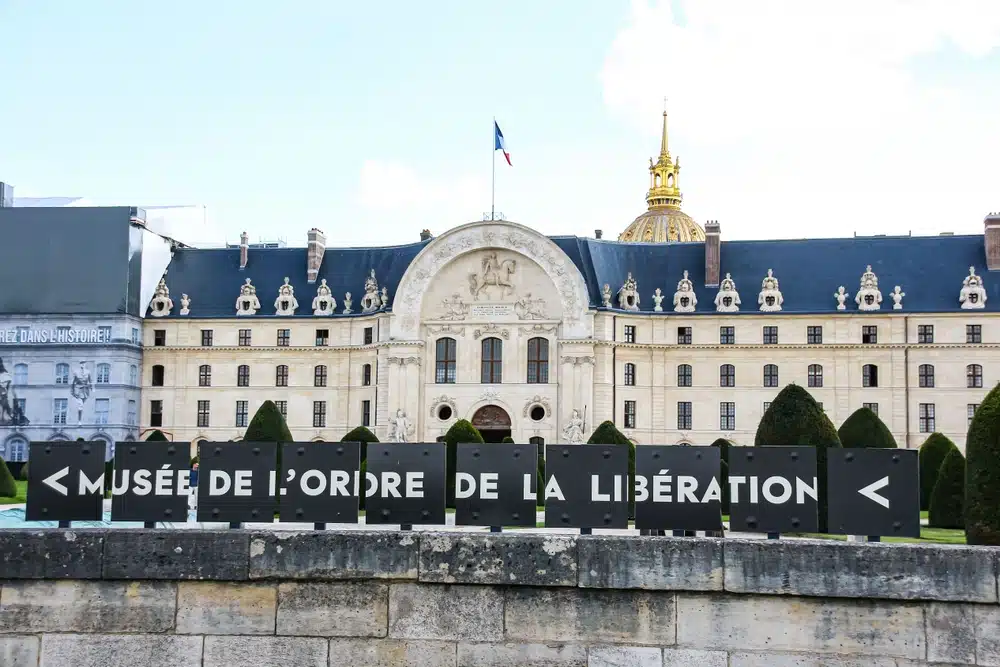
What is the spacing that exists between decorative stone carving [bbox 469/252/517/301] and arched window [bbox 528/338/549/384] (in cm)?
325

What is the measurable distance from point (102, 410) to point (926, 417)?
47.4 metres

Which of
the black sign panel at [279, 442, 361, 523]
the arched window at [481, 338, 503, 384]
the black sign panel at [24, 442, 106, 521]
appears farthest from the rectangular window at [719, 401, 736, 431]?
the black sign panel at [24, 442, 106, 521]

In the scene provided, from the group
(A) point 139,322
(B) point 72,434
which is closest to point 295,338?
(A) point 139,322

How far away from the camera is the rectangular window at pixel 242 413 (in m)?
70.1

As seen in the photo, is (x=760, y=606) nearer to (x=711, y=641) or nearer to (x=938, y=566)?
(x=711, y=641)

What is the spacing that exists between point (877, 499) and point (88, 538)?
379 inches

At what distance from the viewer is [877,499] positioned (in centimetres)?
1451

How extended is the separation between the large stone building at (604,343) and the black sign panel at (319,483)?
4871cm

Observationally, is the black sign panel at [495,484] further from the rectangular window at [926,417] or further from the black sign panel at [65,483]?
the rectangular window at [926,417]

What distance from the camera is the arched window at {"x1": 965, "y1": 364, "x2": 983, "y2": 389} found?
210 feet

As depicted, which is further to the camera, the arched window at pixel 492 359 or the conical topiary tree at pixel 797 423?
the arched window at pixel 492 359

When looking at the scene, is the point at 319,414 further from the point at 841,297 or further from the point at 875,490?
the point at 875,490

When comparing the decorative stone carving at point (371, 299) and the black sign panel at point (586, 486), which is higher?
the decorative stone carving at point (371, 299)

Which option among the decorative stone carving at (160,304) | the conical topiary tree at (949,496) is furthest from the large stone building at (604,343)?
the conical topiary tree at (949,496)
